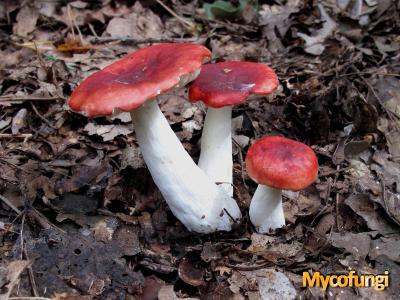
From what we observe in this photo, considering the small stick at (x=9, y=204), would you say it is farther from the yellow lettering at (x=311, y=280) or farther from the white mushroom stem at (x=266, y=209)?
the yellow lettering at (x=311, y=280)

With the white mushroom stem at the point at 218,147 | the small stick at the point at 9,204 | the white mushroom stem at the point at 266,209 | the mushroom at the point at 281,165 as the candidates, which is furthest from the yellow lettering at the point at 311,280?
the small stick at the point at 9,204

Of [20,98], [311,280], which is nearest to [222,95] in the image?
[311,280]

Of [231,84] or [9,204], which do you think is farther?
[9,204]

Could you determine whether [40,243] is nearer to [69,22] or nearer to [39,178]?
[39,178]

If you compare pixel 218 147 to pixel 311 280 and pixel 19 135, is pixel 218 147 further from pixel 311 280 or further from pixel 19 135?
pixel 19 135

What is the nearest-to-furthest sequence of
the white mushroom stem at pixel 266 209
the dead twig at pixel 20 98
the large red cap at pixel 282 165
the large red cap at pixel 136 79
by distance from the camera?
the large red cap at pixel 136 79, the large red cap at pixel 282 165, the white mushroom stem at pixel 266 209, the dead twig at pixel 20 98

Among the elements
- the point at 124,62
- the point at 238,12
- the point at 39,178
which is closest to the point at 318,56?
the point at 238,12

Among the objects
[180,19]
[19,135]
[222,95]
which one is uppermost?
[222,95]
